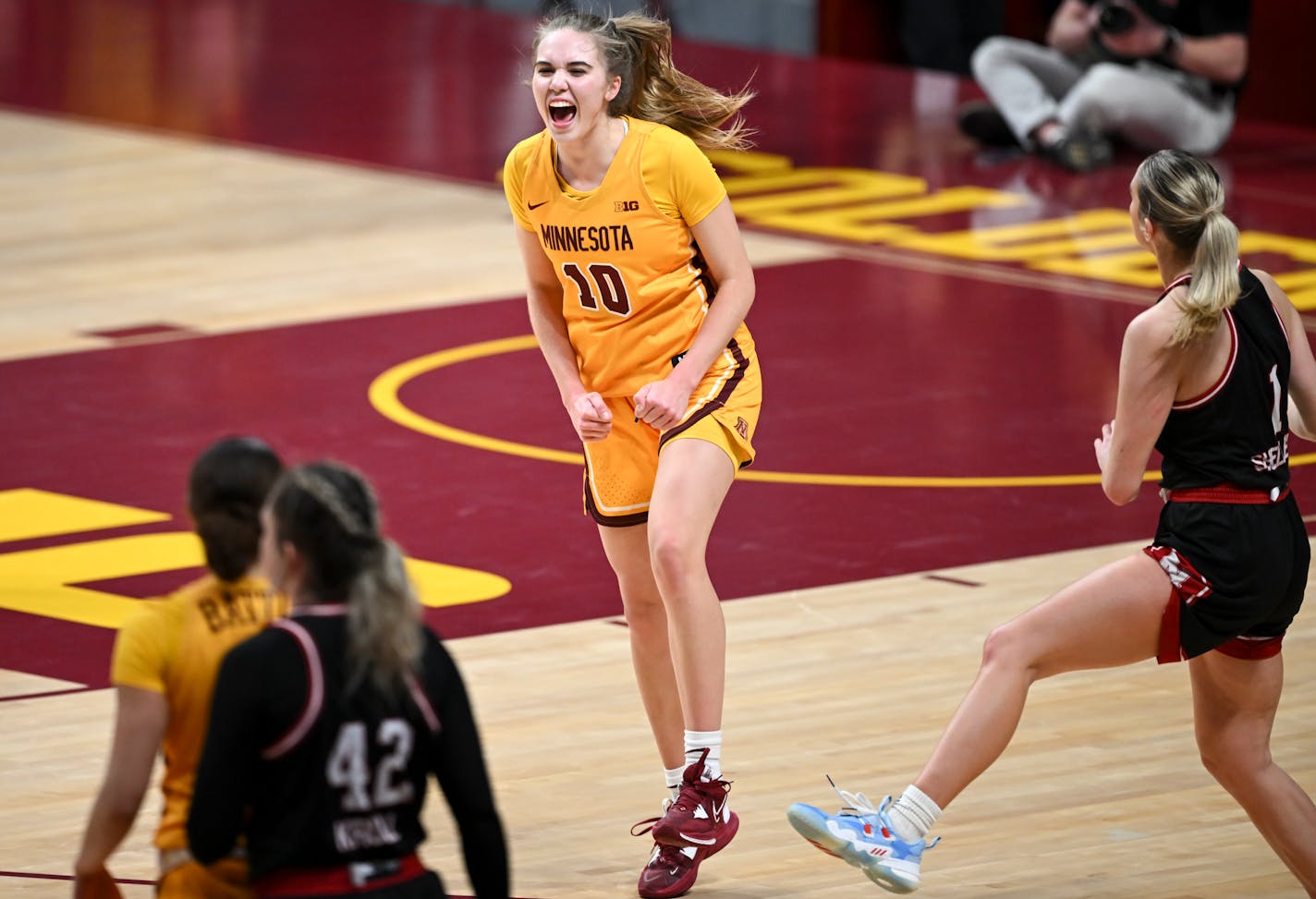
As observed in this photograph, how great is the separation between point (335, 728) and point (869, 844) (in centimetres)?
170

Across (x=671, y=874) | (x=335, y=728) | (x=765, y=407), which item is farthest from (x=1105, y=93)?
(x=335, y=728)

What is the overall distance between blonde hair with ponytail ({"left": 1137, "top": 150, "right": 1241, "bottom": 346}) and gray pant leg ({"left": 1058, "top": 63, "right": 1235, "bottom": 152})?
9.66 m

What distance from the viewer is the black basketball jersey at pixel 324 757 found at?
11.9ft

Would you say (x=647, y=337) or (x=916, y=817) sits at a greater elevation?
(x=647, y=337)

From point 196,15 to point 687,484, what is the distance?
16.2 m

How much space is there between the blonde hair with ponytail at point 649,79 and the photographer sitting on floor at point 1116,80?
852 cm

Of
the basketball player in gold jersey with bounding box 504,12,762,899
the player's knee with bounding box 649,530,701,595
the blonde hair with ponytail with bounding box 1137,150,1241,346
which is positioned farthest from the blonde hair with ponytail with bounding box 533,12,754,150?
the blonde hair with ponytail with bounding box 1137,150,1241,346

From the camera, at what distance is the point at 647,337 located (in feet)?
18.8

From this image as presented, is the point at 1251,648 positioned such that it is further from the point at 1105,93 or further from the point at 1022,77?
the point at 1022,77

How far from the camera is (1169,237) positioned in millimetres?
5039

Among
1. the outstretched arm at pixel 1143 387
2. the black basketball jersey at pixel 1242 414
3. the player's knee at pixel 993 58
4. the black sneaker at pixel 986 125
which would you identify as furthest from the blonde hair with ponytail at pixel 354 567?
the black sneaker at pixel 986 125

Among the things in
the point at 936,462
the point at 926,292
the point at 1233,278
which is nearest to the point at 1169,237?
the point at 1233,278

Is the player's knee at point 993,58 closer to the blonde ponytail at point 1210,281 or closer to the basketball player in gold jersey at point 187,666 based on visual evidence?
the blonde ponytail at point 1210,281

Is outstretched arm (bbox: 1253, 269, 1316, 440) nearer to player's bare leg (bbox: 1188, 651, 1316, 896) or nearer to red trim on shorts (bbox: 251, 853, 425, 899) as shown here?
player's bare leg (bbox: 1188, 651, 1316, 896)
